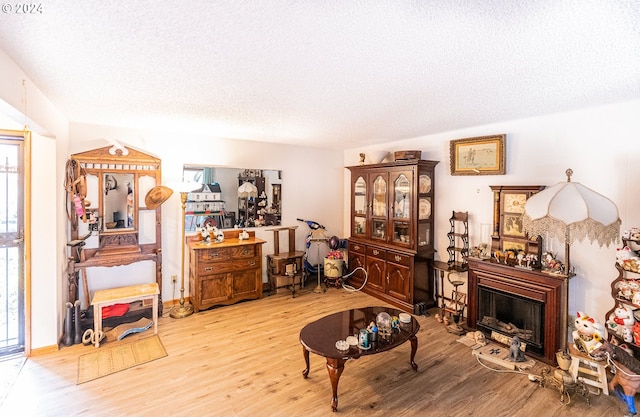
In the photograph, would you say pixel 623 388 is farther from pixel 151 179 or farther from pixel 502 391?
pixel 151 179

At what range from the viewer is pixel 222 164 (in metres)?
4.52

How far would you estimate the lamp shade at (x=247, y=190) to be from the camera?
15.4 ft

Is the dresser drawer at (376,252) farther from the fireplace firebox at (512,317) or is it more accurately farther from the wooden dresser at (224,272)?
the wooden dresser at (224,272)

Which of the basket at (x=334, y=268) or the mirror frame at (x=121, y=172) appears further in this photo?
the basket at (x=334, y=268)

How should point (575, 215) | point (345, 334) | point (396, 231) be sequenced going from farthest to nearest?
point (396, 231) < point (345, 334) < point (575, 215)

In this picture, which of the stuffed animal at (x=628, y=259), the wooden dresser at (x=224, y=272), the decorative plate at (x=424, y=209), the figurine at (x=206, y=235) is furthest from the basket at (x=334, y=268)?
the stuffed animal at (x=628, y=259)

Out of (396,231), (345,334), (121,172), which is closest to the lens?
(345,334)

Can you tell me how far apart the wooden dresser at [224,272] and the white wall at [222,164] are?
429 millimetres

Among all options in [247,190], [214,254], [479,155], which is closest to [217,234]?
[214,254]

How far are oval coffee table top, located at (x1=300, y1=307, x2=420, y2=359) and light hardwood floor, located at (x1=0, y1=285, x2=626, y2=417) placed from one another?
39 cm

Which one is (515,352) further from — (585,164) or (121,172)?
(121,172)

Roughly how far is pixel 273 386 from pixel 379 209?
9.36 feet

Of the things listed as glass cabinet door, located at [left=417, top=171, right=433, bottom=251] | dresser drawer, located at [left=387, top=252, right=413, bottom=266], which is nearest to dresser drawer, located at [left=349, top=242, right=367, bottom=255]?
dresser drawer, located at [left=387, top=252, right=413, bottom=266]

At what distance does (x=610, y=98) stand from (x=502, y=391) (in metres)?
2.56
